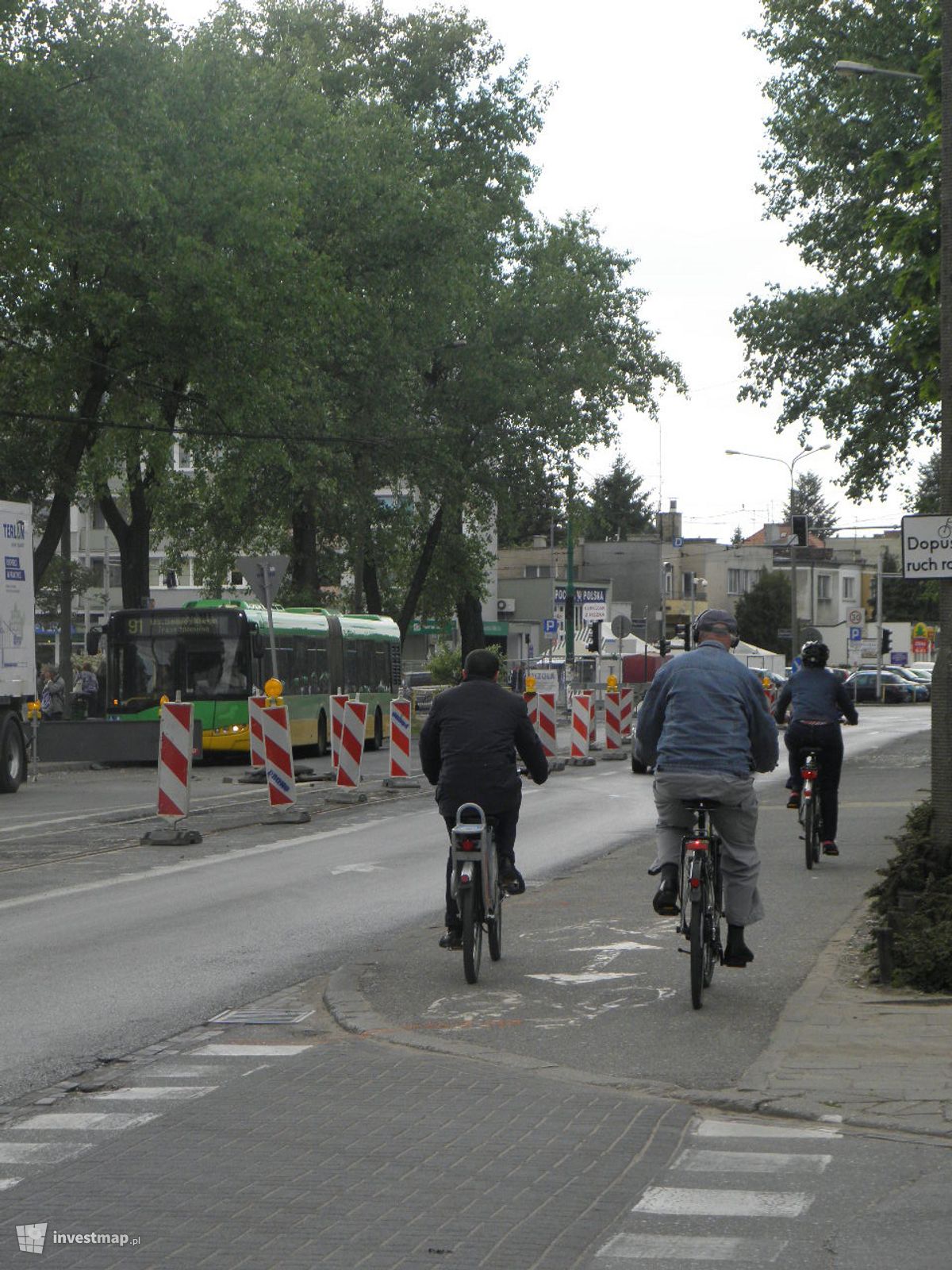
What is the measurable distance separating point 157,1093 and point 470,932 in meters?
2.55

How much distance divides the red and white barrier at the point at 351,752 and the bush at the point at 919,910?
12.8m

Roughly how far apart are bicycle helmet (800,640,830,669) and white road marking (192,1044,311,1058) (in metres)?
8.04

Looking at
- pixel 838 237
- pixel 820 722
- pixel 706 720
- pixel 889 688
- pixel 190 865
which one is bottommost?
pixel 889 688

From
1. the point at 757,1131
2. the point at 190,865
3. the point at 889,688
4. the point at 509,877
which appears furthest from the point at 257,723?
the point at 889,688

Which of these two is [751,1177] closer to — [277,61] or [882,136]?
[882,136]

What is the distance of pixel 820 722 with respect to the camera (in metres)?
15.1

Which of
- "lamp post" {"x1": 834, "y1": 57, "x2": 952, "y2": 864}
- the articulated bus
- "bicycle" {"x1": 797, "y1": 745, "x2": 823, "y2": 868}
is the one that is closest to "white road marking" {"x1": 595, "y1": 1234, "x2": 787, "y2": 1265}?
"lamp post" {"x1": 834, "y1": 57, "x2": 952, "y2": 864}

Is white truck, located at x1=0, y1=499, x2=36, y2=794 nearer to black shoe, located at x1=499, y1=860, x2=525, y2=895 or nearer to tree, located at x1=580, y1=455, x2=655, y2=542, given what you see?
black shoe, located at x1=499, y1=860, x2=525, y2=895

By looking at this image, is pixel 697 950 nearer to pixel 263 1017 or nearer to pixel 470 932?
pixel 470 932

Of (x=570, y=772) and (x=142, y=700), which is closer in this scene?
(x=570, y=772)

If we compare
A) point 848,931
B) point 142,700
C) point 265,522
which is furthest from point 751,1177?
point 265,522

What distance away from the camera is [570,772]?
29281 mm

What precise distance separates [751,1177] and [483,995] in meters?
3.56

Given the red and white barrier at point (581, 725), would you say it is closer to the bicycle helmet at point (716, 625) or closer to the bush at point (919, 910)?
the bush at point (919, 910)
